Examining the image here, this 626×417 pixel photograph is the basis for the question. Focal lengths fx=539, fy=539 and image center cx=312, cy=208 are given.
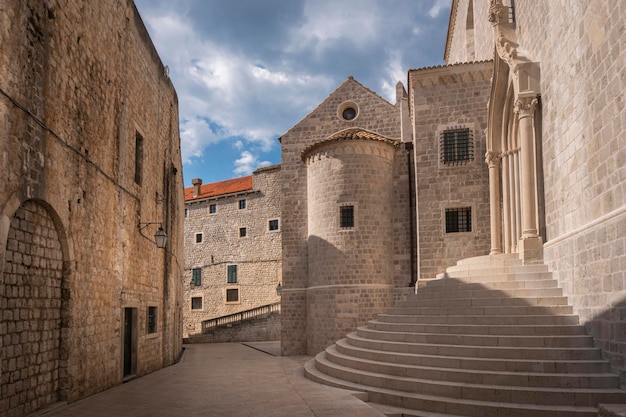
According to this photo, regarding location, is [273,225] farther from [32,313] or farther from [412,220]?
[32,313]

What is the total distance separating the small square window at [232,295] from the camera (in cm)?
3553

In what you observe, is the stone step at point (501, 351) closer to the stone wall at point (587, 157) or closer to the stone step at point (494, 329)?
the stone wall at point (587, 157)

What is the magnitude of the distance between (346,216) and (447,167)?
3.85 m

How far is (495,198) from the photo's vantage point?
569 inches

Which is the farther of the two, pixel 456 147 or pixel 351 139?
pixel 351 139

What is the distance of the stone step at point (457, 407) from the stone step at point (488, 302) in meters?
2.39

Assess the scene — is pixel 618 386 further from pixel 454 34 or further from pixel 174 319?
pixel 454 34

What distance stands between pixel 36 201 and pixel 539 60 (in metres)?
9.44

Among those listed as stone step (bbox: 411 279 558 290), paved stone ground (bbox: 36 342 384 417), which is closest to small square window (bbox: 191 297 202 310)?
paved stone ground (bbox: 36 342 384 417)

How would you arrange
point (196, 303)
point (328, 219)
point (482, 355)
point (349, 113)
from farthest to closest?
point (196, 303)
point (349, 113)
point (328, 219)
point (482, 355)

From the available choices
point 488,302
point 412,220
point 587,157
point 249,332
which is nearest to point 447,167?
point 412,220

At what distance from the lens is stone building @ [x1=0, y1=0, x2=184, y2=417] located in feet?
23.8

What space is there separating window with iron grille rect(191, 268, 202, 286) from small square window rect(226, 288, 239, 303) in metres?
2.92

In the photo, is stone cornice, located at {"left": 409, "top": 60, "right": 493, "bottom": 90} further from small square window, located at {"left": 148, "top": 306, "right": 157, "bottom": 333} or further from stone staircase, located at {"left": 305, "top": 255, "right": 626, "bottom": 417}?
small square window, located at {"left": 148, "top": 306, "right": 157, "bottom": 333}
